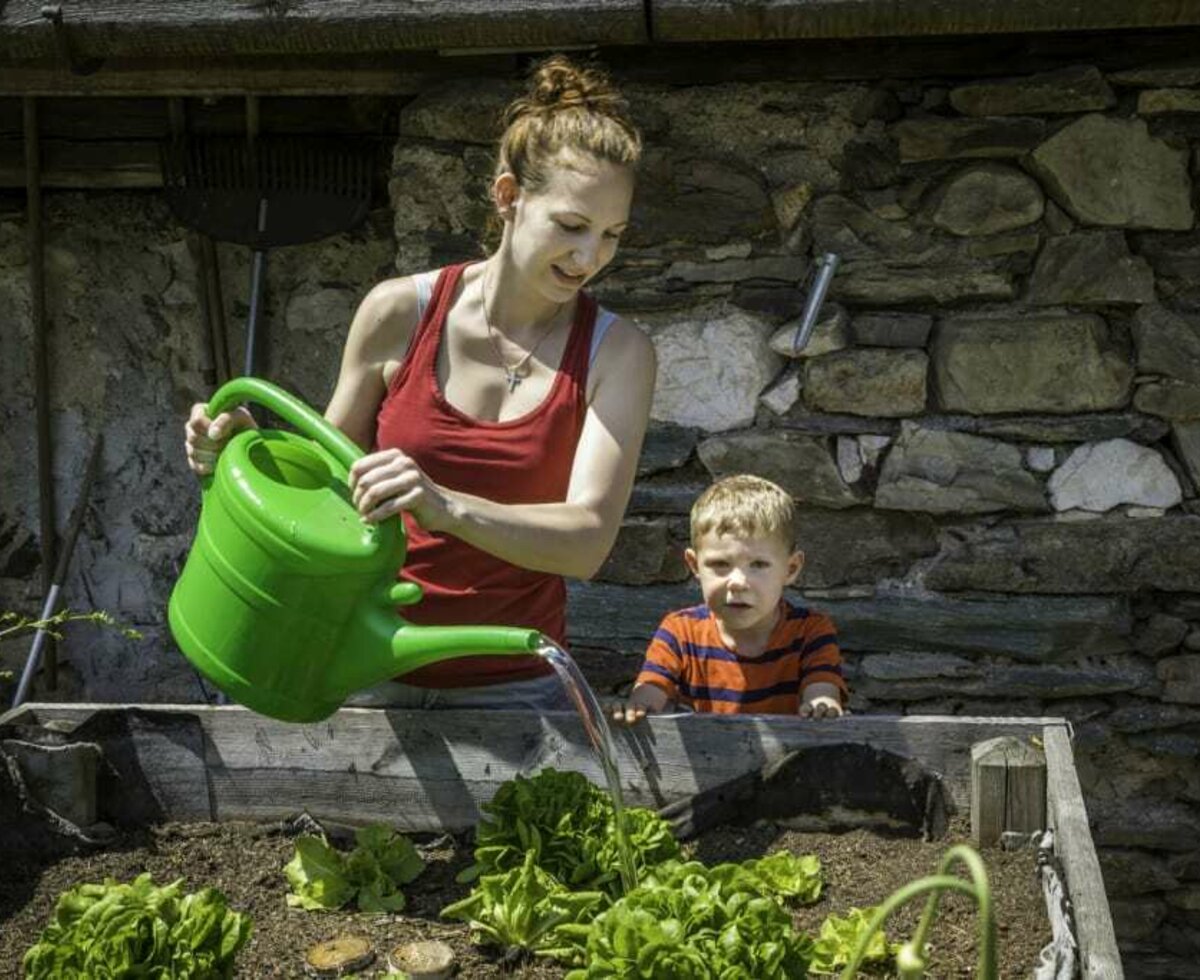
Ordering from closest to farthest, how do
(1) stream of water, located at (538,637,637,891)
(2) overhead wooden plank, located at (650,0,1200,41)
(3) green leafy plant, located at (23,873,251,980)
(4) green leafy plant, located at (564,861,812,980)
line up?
1. (4) green leafy plant, located at (564,861,812,980)
2. (3) green leafy plant, located at (23,873,251,980)
3. (1) stream of water, located at (538,637,637,891)
4. (2) overhead wooden plank, located at (650,0,1200,41)

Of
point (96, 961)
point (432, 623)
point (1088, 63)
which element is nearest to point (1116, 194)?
point (1088, 63)

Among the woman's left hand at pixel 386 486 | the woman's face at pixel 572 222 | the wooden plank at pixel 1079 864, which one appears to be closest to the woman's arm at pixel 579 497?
the woman's left hand at pixel 386 486

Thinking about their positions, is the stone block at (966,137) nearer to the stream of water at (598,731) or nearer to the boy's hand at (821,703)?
the boy's hand at (821,703)

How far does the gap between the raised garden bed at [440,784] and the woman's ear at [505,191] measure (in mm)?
671

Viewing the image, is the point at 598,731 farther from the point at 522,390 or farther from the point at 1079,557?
the point at 1079,557

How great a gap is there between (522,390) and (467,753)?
1.59 ft

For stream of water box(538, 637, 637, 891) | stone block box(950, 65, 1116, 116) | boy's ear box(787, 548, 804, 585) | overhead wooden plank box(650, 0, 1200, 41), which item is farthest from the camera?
stone block box(950, 65, 1116, 116)

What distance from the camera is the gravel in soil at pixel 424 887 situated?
2084 mm

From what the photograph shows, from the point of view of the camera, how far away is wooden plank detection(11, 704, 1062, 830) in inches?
96.0

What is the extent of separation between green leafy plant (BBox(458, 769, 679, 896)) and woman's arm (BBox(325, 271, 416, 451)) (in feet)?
1.83

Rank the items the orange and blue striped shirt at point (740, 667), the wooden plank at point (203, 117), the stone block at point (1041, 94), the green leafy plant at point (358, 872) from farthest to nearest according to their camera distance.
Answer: the wooden plank at point (203, 117) → the stone block at point (1041, 94) → the orange and blue striped shirt at point (740, 667) → the green leafy plant at point (358, 872)

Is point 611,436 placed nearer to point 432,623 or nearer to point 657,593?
point 432,623

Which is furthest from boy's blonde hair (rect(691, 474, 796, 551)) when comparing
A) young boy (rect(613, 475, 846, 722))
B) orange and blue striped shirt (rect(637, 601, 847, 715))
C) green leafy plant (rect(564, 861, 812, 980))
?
green leafy plant (rect(564, 861, 812, 980))

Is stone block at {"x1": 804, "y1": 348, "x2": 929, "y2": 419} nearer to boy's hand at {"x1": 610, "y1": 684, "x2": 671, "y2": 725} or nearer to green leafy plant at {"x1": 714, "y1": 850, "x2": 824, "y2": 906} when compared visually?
boy's hand at {"x1": 610, "y1": 684, "x2": 671, "y2": 725}
